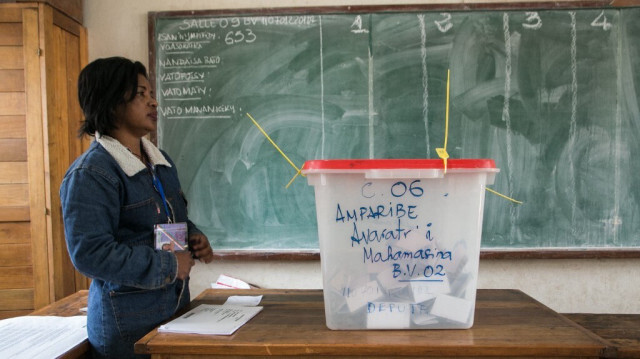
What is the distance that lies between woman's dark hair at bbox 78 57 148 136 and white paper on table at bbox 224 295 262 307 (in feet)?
1.74

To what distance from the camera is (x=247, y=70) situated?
2.29 meters

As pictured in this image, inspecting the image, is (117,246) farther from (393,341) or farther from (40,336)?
(393,341)

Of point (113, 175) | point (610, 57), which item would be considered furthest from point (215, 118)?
point (610, 57)

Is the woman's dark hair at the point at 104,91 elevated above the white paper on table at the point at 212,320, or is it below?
above

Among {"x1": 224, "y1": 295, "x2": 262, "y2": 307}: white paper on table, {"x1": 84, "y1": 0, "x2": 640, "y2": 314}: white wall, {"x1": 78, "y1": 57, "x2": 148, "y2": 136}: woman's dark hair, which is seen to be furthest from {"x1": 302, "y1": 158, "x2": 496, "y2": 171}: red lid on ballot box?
{"x1": 84, "y1": 0, "x2": 640, "y2": 314}: white wall

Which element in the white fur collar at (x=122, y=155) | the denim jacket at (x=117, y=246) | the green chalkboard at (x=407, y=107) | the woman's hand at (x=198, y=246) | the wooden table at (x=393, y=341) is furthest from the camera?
the green chalkboard at (x=407, y=107)

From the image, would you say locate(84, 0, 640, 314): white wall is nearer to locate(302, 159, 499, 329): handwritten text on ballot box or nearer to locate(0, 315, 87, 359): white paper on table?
locate(0, 315, 87, 359): white paper on table

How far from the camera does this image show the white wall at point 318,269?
224 centimetres

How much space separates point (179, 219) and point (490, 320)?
802 millimetres

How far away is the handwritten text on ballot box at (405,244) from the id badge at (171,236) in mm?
427

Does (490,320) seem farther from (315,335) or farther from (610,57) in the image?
(610,57)

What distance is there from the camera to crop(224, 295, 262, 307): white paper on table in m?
1.10

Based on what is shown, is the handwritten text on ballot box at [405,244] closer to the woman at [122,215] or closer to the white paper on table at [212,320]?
the white paper on table at [212,320]

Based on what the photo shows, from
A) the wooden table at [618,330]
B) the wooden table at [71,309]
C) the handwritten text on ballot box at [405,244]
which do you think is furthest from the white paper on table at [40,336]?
the wooden table at [618,330]
